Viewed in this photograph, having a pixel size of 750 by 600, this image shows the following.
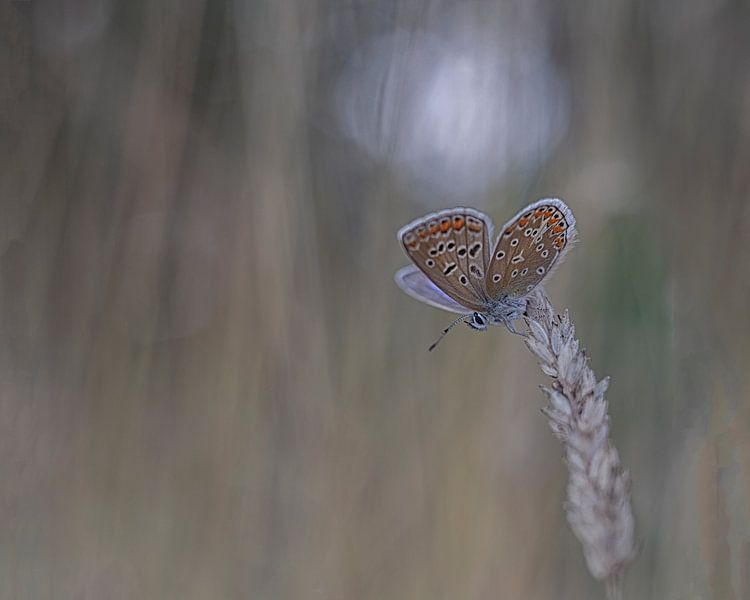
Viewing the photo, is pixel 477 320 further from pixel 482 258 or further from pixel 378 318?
pixel 378 318

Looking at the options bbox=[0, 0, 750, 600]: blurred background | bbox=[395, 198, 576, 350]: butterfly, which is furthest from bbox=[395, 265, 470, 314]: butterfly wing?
bbox=[0, 0, 750, 600]: blurred background

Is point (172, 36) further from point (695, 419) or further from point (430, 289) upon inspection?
point (695, 419)

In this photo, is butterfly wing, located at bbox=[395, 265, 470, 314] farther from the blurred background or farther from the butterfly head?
the blurred background

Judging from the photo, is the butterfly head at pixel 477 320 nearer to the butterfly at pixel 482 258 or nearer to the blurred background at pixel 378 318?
the butterfly at pixel 482 258

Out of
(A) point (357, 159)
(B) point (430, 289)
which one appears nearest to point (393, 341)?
(B) point (430, 289)

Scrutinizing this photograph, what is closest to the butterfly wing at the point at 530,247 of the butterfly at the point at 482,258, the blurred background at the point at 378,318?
the butterfly at the point at 482,258

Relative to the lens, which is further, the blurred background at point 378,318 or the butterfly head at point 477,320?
the blurred background at point 378,318

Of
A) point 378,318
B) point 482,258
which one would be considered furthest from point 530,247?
point 378,318
